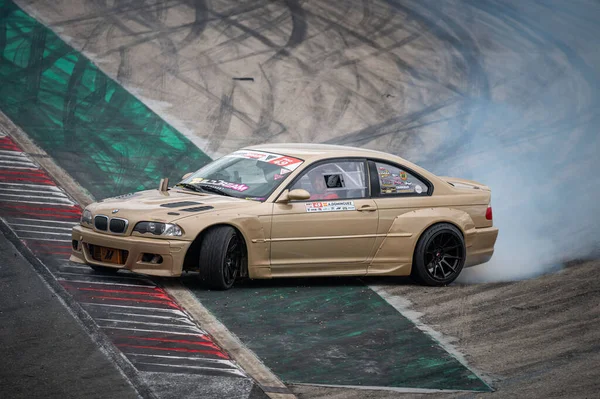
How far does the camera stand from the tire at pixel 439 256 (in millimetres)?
11102

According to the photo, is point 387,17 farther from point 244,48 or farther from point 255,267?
point 255,267

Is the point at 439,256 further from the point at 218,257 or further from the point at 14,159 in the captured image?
the point at 14,159

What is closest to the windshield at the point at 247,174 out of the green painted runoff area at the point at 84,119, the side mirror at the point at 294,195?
the side mirror at the point at 294,195

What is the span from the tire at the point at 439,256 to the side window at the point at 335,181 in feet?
2.72

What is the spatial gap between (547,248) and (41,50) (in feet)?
34.8

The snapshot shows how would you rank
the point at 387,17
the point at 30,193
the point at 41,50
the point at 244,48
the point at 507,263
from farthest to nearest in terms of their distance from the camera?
the point at 387,17
the point at 244,48
the point at 41,50
the point at 30,193
the point at 507,263

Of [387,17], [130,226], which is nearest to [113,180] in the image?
[130,226]

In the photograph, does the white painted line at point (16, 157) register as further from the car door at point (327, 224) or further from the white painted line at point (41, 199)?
the car door at point (327, 224)

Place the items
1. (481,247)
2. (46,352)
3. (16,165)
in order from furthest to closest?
1. (16,165)
2. (481,247)
3. (46,352)

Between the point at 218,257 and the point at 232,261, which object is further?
the point at 232,261

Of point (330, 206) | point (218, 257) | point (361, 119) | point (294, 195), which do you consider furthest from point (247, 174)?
point (361, 119)

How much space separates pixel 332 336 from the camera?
9.16 m

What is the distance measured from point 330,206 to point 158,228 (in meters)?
1.79

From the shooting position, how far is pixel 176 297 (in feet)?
32.6
